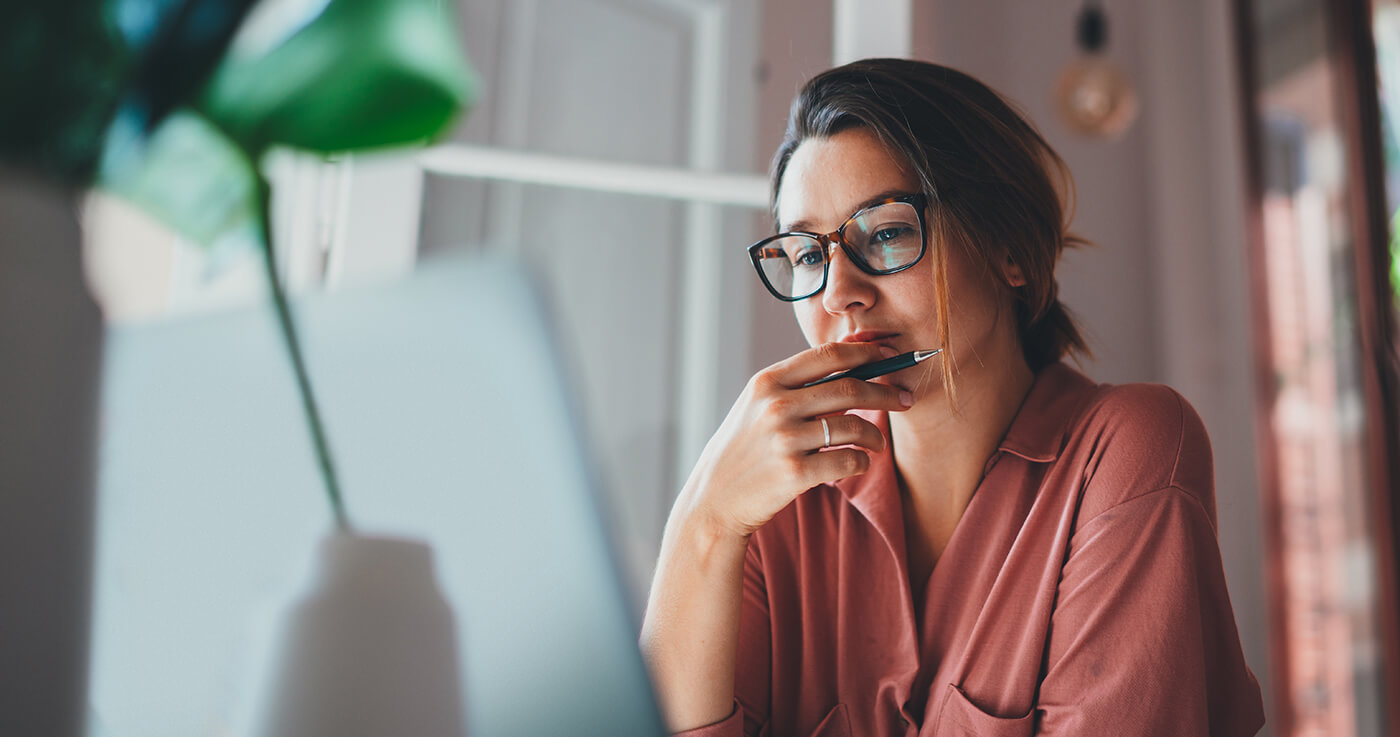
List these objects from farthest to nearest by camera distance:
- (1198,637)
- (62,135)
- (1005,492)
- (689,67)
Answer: (689,67) → (1005,492) → (1198,637) → (62,135)

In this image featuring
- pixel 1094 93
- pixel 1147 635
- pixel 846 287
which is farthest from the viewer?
pixel 1094 93

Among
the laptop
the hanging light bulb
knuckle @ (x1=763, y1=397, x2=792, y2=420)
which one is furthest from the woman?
the hanging light bulb

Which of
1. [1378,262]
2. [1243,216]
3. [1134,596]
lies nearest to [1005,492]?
[1134,596]

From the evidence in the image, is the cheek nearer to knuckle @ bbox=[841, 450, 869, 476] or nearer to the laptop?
knuckle @ bbox=[841, 450, 869, 476]

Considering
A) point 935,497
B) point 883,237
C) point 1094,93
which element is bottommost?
point 935,497

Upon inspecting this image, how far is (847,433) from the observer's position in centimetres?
73

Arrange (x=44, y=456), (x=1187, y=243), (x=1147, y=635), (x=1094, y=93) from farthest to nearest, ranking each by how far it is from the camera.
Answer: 1. (x=1187, y=243)
2. (x=1094, y=93)
3. (x=1147, y=635)
4. (x=44, y=456)

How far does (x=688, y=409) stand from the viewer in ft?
4.32

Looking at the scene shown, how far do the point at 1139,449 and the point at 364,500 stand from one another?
2.14 feet

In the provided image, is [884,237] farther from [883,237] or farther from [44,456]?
[44,456]

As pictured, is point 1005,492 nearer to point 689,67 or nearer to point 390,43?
point 689,67

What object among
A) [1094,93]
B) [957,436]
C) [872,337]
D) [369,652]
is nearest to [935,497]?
[957,436]

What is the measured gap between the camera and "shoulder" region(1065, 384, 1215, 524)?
2.40ft

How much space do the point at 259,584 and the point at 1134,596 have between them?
2.01 ft
